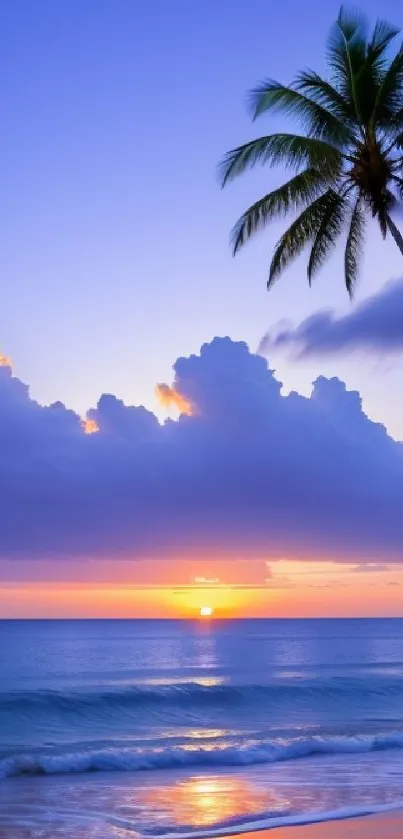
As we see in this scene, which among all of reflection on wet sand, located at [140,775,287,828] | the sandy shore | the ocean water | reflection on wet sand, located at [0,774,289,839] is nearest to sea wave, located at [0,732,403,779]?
the ocean water

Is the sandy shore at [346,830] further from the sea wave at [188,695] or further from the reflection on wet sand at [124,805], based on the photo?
the sea wave at [188,695]

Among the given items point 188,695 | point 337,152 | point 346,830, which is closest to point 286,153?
point 337,152

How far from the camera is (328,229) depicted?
16.1 m

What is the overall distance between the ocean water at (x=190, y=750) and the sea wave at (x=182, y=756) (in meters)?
0.05

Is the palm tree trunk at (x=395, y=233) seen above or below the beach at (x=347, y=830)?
above

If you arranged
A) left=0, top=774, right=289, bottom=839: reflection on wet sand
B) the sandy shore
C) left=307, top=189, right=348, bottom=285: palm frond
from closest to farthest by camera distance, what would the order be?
1. the sandy shore
2. left=0, top=774, right=289, bottom=839: reflection on wet sand
3. left=307, top=189, right=348, bottom=285: palm frond

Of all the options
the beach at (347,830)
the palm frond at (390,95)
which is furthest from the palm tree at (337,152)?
the beach at (347,830)

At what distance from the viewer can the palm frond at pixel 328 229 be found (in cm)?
1587

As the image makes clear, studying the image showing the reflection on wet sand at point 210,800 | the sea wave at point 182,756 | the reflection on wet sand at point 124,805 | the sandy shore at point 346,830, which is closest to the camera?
the sandy shore at point 346,830

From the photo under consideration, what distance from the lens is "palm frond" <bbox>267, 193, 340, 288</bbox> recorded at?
1605 cm

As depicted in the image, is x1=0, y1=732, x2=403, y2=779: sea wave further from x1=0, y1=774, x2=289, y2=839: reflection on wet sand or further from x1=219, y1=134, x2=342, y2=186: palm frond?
x1=219, y1=134, x2=342, y2=186: palm frond

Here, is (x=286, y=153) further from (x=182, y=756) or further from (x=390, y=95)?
(x=182, y=756)

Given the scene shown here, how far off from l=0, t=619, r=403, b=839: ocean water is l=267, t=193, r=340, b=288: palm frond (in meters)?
8.82

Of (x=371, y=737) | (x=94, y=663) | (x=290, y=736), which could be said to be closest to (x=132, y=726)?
(x=290, y=736)
